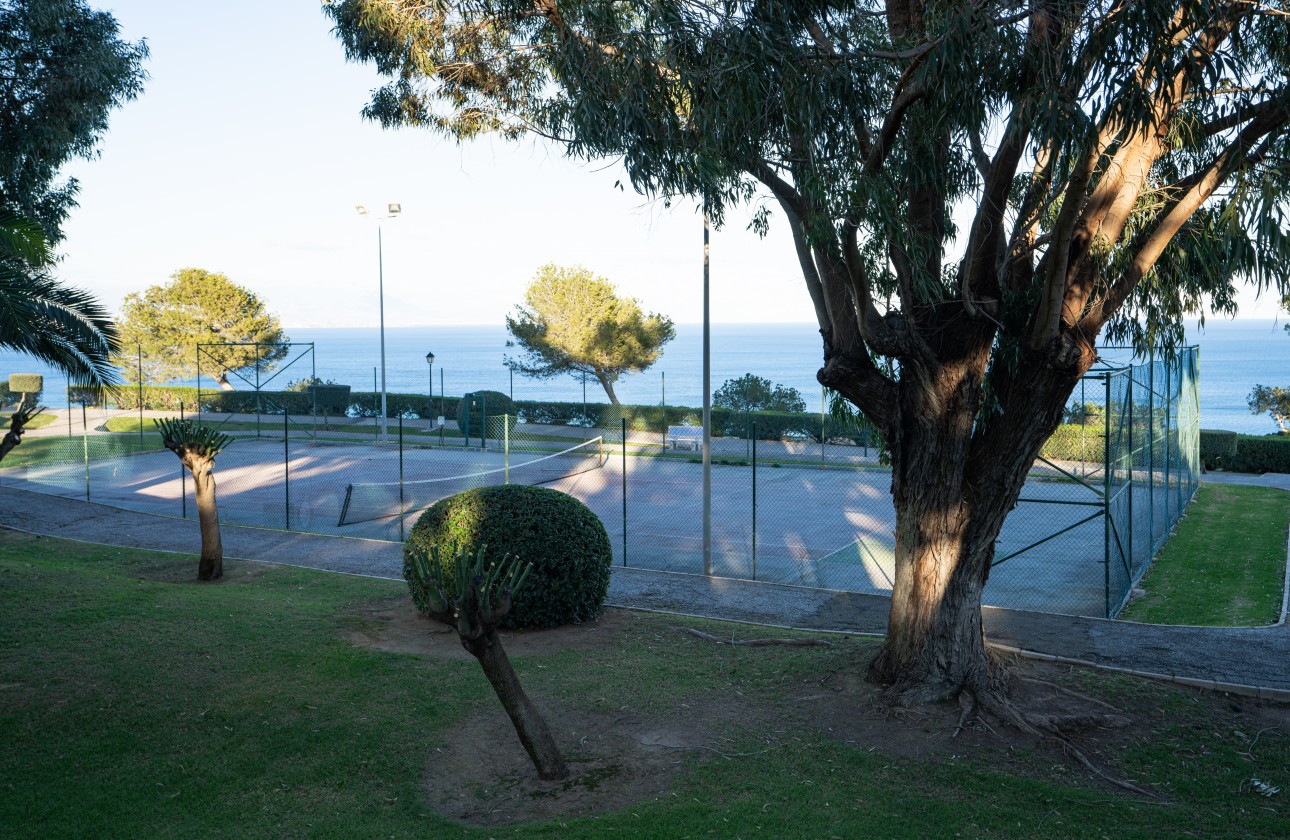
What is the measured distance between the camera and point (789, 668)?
977 centimetres

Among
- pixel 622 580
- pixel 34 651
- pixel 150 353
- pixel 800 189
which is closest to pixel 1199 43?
pixel 800 189

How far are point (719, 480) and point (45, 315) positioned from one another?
56.0 feet

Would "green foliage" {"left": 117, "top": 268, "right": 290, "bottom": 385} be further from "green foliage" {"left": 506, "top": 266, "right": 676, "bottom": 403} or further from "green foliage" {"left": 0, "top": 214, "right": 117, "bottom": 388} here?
"green foliage" {"left": 0, "top": 214, "right": 117, "bottom": 388}

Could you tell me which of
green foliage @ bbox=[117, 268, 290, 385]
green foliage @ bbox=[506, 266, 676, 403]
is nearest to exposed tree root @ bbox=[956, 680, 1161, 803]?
green foliage @ bbox=[506, 266, 676, 403]

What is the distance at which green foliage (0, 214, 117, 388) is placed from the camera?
35.2 ft

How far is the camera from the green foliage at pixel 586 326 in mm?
41219

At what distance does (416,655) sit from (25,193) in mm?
13973

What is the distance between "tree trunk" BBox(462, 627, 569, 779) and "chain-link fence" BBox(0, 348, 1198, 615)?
6362 millimetres

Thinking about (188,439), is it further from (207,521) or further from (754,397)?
(754,397)

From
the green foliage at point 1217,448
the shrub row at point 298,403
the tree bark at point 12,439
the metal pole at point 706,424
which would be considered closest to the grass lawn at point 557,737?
the tree bark at point 12,439

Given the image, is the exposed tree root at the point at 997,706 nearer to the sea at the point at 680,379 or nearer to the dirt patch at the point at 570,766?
the dirt patch at the point at 570,766

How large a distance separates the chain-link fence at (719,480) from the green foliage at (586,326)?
2.89 meters

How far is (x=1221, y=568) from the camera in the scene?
1538 cm

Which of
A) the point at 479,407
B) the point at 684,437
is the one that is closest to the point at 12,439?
the point at 684,437
